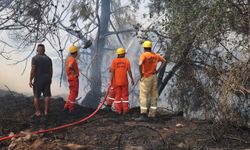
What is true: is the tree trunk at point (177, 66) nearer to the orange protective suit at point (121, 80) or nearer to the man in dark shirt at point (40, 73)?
the orange protective suit at point (121, 80)

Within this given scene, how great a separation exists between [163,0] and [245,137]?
6838mm

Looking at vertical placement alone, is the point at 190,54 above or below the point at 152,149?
above

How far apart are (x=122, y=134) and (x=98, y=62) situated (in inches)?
598

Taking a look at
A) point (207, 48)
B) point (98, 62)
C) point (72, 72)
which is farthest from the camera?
point (98, 62)

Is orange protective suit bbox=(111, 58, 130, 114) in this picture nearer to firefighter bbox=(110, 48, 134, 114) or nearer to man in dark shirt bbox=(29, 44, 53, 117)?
firefighter bbox=(110, 48, 134, 114)

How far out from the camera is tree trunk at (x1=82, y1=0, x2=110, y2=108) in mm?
20000

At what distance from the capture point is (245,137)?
7461 mm

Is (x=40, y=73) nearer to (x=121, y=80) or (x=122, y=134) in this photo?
(x=121, y=80)

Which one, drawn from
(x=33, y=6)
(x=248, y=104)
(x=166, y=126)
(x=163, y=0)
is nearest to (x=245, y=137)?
(x=166, y=126)

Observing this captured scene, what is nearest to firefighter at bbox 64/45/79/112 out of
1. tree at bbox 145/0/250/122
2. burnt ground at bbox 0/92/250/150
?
burnt ground at bbox 0/92/250/150

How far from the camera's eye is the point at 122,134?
7.50 m

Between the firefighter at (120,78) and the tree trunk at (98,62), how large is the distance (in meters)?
9.99

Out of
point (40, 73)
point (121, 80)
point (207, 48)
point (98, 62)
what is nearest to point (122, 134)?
point (121, 80)

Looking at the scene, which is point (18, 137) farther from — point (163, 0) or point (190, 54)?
point (163, 0)
